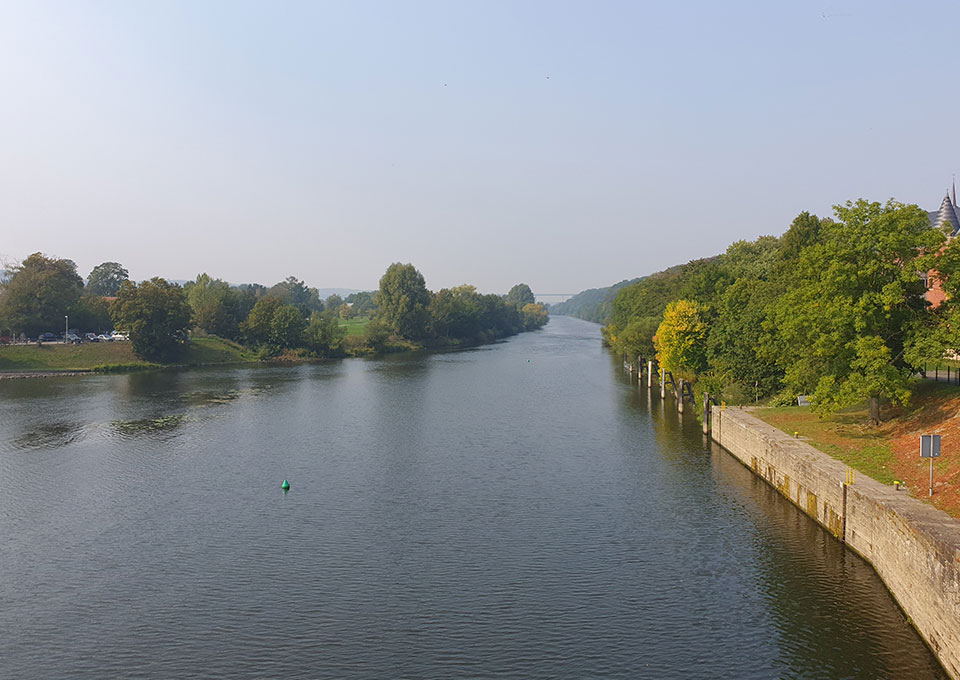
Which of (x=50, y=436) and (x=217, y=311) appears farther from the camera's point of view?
(x=217, y=311)

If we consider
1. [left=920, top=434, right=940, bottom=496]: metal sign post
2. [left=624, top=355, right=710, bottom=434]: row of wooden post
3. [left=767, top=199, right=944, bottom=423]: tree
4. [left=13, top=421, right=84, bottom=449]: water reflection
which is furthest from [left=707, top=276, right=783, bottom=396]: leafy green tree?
[left=13, top=421, right=84, bottom=449]: water reflection

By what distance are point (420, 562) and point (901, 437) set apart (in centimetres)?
2334

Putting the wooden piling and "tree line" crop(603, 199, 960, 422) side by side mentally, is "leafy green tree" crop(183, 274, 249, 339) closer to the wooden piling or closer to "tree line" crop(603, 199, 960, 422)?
the wooden piling

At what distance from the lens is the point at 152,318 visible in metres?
107

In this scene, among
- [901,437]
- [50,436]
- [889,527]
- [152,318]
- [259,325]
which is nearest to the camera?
[889,527]

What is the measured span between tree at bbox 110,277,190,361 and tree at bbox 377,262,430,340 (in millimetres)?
44408

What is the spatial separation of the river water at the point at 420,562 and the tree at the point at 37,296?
6542 cm

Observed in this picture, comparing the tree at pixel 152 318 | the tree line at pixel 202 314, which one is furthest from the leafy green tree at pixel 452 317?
the tree at pixel 152 318

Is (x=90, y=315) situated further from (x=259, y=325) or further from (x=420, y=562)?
(x=420, y=562)

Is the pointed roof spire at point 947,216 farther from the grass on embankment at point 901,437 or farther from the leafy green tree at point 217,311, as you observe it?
the leafy green tree at point 217,311

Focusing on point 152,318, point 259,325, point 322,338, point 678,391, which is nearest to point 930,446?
point 678,391

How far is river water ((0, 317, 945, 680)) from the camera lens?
68.6 feet

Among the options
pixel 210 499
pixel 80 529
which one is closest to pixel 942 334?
pixel 210 499

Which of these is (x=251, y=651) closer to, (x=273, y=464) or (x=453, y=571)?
(x=453, y=571)
